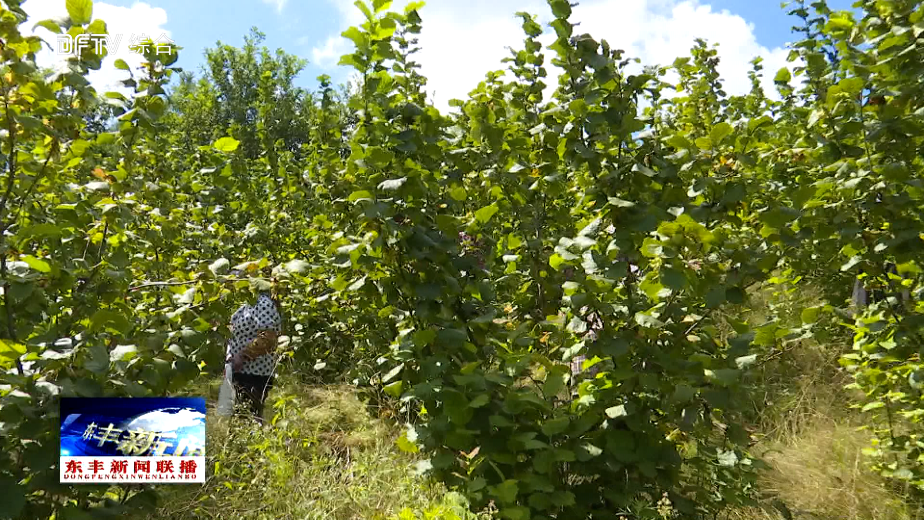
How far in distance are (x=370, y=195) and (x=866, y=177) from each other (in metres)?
2.07

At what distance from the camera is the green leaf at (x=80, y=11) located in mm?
1815

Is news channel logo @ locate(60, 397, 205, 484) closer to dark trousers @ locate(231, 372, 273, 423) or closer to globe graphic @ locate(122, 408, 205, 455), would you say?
globe graphic @ locate(122, 408, 205, 455)

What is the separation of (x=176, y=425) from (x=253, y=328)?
2.23 m

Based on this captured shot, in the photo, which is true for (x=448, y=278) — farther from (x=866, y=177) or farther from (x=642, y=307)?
(x=866, y=177)

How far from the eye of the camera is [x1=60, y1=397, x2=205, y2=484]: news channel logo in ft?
5.93

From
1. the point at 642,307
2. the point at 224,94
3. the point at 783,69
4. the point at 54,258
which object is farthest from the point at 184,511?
the point at 224,94

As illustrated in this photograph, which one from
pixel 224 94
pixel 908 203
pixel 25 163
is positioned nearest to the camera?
pixel 25 163

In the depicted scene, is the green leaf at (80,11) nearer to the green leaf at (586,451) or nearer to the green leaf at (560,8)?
the green leaf at (560,8)

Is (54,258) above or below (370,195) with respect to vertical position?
below

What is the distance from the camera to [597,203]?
2395 millimetres

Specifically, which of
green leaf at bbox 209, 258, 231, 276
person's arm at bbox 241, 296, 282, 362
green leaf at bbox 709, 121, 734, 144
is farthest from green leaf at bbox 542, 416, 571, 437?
person's arm at bbox 241, 296, 282, 362

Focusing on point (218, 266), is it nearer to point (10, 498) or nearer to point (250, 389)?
point (10, 498)

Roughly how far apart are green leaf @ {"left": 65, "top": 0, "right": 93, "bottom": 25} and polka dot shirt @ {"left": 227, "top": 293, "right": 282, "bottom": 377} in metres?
2.63

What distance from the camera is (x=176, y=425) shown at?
212 centimetres
